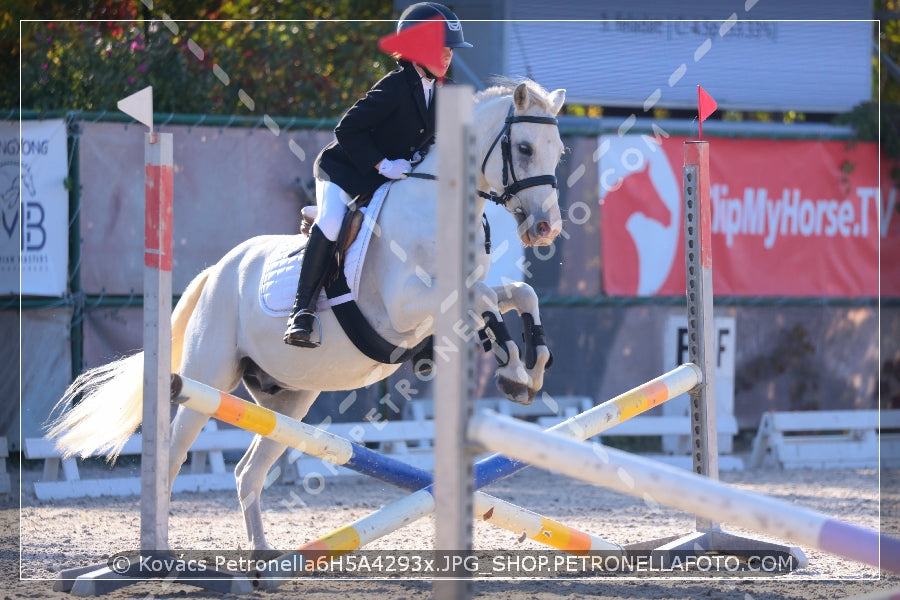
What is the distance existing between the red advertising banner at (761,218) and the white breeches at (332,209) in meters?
4.52

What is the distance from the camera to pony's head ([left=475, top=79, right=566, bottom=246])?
12.3ft

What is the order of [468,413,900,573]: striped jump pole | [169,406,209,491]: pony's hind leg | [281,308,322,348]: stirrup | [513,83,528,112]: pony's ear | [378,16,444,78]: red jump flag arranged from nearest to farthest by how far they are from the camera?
[468,413,900,573]: striped jump pole
[378,16,444,78]: red jump flag
[513,83,528,112]: pony's ear
[281,308,322,348]: stirrup
[169,406,209,491]: pony's hind leg

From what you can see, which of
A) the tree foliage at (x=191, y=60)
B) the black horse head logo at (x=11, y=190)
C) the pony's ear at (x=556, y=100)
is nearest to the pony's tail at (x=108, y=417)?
the pony's ear at (x=556, y=100)

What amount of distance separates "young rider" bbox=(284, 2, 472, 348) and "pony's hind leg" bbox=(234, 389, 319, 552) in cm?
62

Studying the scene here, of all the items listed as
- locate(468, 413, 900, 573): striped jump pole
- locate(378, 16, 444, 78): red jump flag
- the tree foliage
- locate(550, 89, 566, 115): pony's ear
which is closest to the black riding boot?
locate(550, 89, 566, 115): pony's ear

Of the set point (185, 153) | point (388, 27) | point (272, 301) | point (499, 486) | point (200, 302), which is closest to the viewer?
point (272, 301)

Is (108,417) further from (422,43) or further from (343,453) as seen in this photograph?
(422,43)

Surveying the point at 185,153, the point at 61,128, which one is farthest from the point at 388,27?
the point at 61,128

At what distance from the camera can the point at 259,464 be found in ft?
14.9

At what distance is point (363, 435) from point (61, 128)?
112 inches

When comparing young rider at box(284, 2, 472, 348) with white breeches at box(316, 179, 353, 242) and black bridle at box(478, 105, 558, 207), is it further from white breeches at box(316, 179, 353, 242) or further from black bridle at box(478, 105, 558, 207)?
black bridle at box(478, 105, 558, 207)

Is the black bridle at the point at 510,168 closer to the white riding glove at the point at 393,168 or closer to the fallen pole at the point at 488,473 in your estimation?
the white riding glove at the point at 393,168

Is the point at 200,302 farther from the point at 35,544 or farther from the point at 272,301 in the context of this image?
the point at 35,544

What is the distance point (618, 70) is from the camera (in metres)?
8.77
